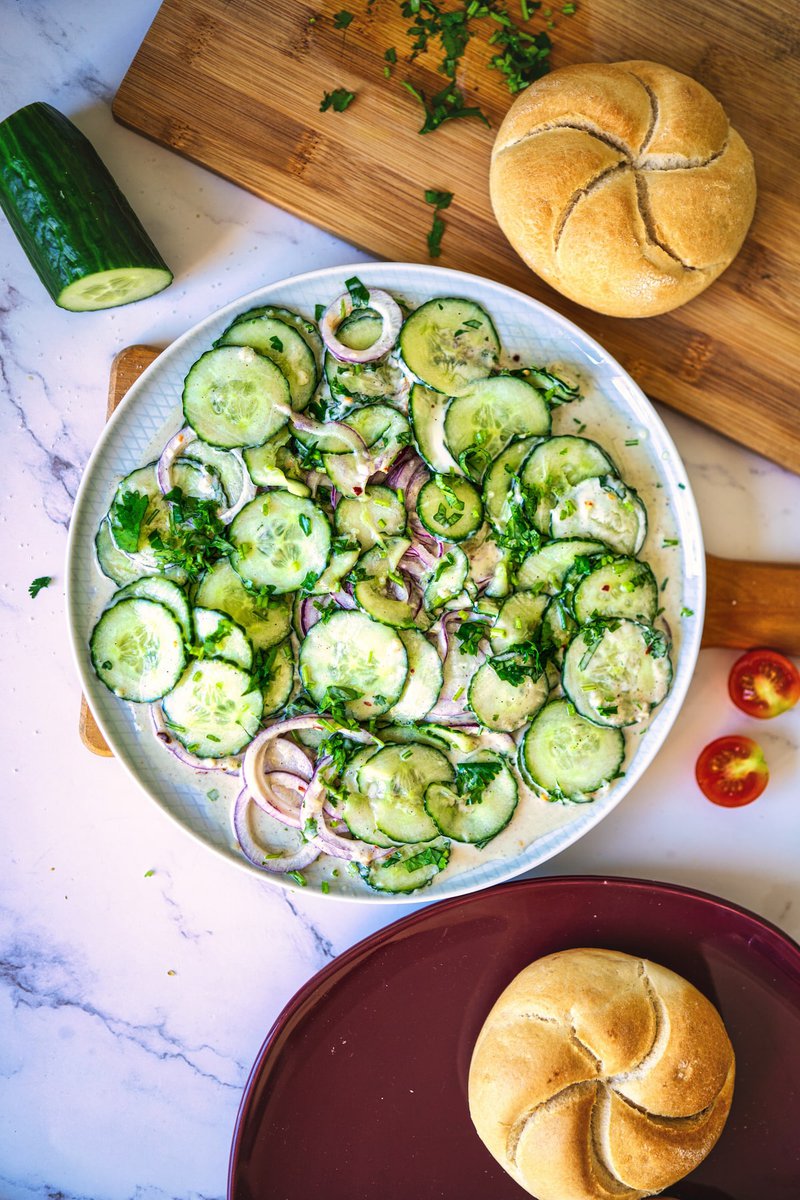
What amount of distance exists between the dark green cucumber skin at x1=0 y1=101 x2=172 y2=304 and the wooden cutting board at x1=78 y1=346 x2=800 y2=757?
2191mm

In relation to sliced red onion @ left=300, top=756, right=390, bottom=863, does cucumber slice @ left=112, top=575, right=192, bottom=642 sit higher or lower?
higher

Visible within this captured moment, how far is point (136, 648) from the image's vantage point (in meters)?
3.13

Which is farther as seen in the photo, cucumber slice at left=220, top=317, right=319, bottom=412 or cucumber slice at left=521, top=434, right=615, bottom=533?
cucumber slice at left=220, top=317, right=319, bottom=412

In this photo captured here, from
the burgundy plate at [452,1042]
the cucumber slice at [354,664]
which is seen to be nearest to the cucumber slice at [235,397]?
the cucumber slice at [354,664]

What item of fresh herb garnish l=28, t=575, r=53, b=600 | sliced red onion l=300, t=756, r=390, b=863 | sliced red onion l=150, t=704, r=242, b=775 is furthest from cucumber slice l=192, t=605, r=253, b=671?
fresh herb garnish l=28, t=575, r=53, b=600

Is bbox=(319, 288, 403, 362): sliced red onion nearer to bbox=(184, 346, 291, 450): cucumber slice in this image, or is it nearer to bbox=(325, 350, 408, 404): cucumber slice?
bbox=(325, 350, 408, 404): cucumber slice

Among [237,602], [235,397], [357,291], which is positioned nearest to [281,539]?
[237,602]

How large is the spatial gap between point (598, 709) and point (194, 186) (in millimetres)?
2296

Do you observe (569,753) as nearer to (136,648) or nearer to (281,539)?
(281,539)

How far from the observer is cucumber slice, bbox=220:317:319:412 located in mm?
3059

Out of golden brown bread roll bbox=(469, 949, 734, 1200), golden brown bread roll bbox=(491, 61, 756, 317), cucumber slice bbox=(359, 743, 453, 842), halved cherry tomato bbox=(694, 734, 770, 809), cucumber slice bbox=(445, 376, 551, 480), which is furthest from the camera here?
halved cherry tomato bbox=(694, 734, 770, 809)

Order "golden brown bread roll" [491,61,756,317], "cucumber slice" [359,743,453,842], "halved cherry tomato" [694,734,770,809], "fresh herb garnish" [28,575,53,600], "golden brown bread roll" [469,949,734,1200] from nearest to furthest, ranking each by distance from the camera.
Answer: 1. "golden brown bread roll" [491,61,756,317]
2. "golden brown bread roll" [469,949,734,1200]
3. "cucumber slice" [359,743,453,842]
4. "halved cherry tomato" [694,734,770,809]
5. "fresh herb garnish" [28,575,53,600]

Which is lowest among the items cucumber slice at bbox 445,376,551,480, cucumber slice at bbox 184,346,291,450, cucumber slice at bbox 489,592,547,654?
cucumber slice at bbox 489,592,547,654

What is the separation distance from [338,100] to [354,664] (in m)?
1.88
